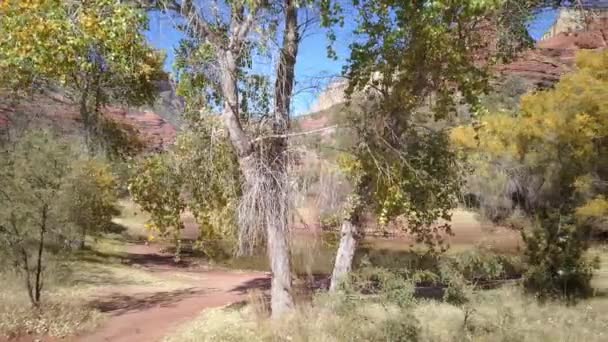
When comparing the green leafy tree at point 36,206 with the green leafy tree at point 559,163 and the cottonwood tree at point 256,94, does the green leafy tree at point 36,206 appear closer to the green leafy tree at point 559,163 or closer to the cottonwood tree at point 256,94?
the cottonwood tree at point 256,94

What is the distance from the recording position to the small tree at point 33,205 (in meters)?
13.1

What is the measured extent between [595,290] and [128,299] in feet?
38.6

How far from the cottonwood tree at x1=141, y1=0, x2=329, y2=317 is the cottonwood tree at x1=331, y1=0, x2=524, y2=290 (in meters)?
1.35

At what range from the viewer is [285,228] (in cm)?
1148

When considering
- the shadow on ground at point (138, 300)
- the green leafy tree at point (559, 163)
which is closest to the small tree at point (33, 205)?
the shadow on ground at point (138, 300)

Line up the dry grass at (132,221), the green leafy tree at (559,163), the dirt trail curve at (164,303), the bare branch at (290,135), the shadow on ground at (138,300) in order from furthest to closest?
the dry grass at (132,221)
the shadow on ground at (138,300)
the green leafy tree at (559,163)
the dirt trail curve at (164,303)
the bare branch at (290,135)

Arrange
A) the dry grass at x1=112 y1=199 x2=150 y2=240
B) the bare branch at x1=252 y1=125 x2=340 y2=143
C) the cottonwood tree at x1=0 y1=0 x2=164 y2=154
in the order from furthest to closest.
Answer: the dry grass at x1=112 y1=199 x2=150 y2=240
the bare branch at x1=252 y1=125 x2=340 y2=143
the cottonwood tree at x1=0 y1=0 x2=164 y2=154

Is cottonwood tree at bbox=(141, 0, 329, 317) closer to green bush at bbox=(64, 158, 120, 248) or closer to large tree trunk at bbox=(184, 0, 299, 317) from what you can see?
large tree trunk at bbox=(184, 0, 299, 317)

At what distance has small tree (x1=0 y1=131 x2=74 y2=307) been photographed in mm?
13078

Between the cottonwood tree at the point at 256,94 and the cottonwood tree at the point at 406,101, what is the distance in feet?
4.43

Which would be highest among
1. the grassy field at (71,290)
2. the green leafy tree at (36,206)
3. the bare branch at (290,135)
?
the bare branch at (290,135)

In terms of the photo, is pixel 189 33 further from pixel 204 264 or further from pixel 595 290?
pixel 204 264

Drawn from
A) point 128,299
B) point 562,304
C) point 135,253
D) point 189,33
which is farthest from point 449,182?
point 135,253

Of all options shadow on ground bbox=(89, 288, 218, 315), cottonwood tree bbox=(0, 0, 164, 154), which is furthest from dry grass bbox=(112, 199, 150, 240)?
cottonwood tree bbox=(0, 0, 164, 154)
